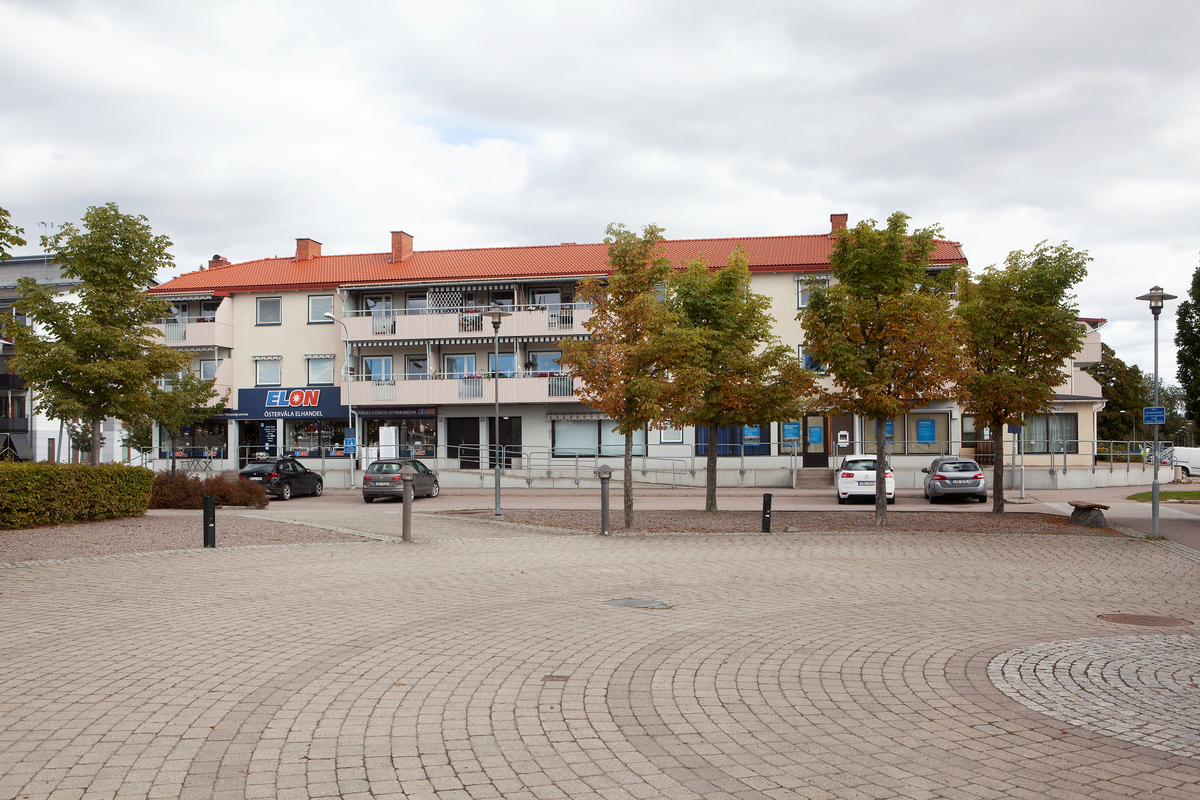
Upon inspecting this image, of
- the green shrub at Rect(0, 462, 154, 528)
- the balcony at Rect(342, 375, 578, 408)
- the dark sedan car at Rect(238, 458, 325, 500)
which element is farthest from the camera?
the balcony at Rect(342, 375, 578, 408)

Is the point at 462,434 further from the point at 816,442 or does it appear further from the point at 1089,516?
the point at 1089,516

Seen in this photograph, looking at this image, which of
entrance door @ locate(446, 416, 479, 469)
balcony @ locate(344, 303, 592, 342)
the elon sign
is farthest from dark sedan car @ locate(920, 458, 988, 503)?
the elon sign

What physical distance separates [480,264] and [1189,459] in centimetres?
3986

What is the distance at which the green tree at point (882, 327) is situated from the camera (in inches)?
725

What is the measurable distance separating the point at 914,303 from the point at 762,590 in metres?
9.84

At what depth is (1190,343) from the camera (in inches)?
1491

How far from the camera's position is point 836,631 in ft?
26.2

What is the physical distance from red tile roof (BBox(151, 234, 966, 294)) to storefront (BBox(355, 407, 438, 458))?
6.36 m

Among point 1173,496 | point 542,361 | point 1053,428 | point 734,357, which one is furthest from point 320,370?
point 1173,496

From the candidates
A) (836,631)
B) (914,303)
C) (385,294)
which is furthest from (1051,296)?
(385,294)

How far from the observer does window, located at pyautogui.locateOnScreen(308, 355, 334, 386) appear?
151ft

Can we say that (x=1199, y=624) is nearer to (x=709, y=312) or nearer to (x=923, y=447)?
(x=709, y=312)

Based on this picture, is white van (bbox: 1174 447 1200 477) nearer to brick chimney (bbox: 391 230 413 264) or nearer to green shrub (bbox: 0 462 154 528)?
brick chimney (bbox: 391 230 413 264)

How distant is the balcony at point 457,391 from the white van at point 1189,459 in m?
33.7
